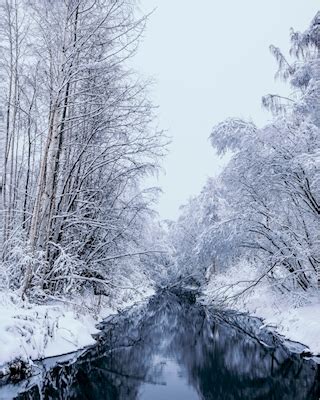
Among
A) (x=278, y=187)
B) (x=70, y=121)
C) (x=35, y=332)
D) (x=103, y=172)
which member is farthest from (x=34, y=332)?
(x=278, y=187)

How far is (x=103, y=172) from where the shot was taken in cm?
1641

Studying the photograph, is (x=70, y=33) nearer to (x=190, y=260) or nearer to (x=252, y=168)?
(x=252, y=168)

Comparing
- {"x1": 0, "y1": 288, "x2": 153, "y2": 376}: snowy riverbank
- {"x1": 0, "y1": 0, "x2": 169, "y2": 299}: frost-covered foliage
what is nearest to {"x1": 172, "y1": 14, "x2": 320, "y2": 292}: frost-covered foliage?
{"x1": 0, "y1": 0, "x2": 169, "y2": 299}: frost-covered foliage

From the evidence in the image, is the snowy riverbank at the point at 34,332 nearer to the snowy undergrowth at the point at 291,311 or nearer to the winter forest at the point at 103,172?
the winter forest at the point at 103,172

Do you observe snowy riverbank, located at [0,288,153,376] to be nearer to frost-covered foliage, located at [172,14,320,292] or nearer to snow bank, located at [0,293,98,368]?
snow bank, located at [0,293,98,368]

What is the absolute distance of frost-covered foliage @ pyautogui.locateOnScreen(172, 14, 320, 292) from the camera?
13.5m

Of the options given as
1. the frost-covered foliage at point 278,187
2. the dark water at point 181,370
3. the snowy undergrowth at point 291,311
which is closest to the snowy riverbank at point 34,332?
the dark water at point 181,370

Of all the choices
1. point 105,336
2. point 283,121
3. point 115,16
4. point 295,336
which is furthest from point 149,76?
point 295,336

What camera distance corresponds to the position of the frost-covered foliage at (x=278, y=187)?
1347 centimetres

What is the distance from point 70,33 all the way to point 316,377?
1087 centimetres

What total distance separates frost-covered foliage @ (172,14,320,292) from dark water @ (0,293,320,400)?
9.11 ft

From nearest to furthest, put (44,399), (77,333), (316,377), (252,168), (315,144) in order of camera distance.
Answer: (44,399) → (316,377) → (77,333) → (315,144) → (252,168)

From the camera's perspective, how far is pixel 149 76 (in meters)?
12.3

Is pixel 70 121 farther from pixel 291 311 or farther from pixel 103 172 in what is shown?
pixel 291 311
